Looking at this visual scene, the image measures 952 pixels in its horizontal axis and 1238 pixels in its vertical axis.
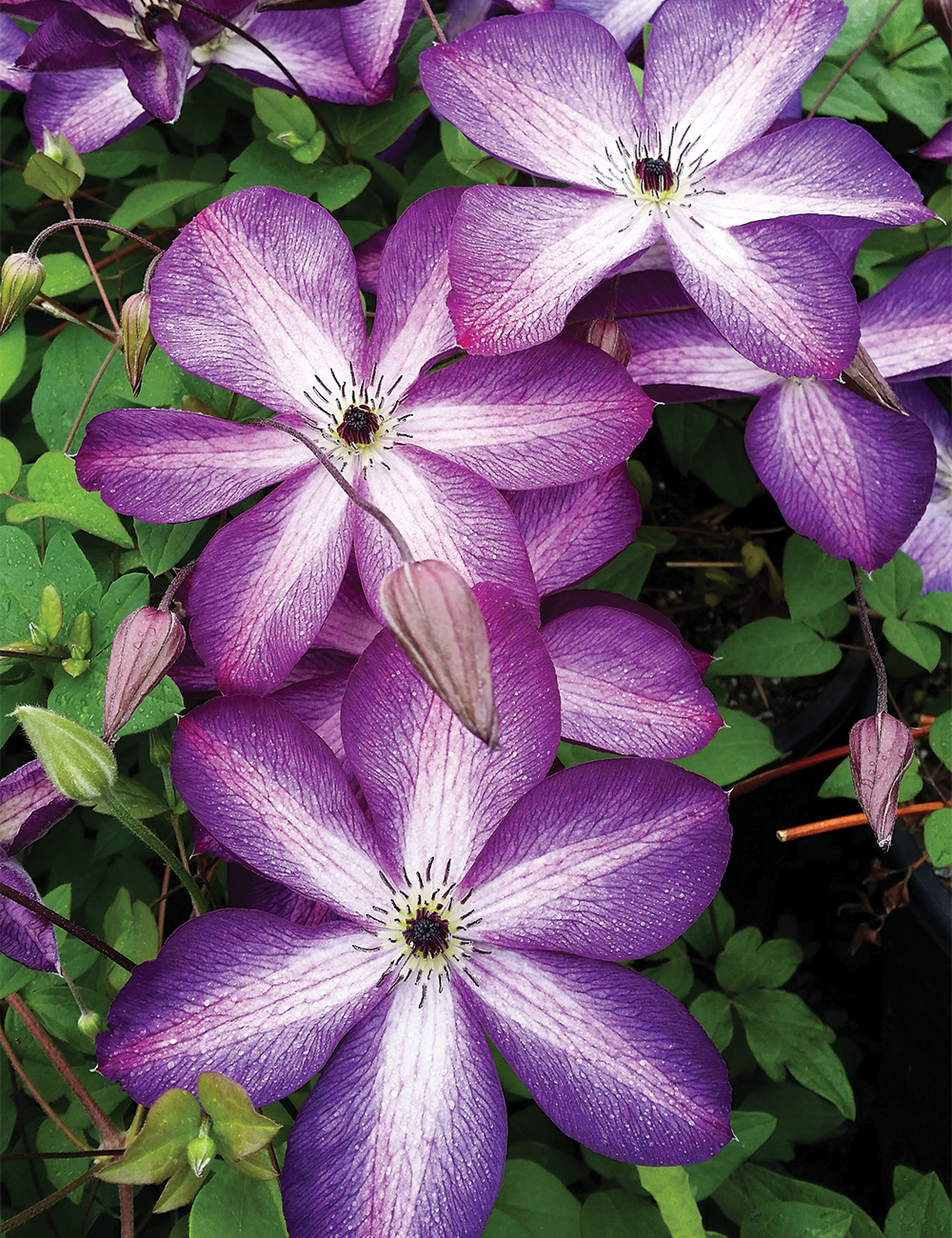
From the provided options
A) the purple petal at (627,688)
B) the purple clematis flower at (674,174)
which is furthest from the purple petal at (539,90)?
the purple petal at (627,688)

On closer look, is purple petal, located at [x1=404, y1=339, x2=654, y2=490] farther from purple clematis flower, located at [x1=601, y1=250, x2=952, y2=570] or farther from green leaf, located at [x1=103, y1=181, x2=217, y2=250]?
green leaf, located at [x1=103, y1=181, x2=217, y2=250]

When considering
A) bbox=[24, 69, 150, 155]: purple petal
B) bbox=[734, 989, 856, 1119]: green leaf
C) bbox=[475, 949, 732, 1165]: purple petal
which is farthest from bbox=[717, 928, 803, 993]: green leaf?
bbox=[24, 69, 150, 155]: purple petal

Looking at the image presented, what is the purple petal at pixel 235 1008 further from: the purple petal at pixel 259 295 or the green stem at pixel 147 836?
the purple petal at pixel 259 295

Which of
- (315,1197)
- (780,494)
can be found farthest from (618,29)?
(315,1197)

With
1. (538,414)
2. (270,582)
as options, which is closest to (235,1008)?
(270,582)

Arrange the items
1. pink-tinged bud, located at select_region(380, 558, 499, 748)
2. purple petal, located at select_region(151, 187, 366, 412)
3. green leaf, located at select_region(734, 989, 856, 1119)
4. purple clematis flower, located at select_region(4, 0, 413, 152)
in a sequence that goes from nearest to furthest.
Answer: pink-tinged bud, located at select_region(380, 558, 499, 748) → purple petal, located at select_region(151, 187, 366, 412) → purple clematis flower, located at select_region(4, 0, 413, 152) → green leaf, located at select_region(734, 989, 856, 1119)
